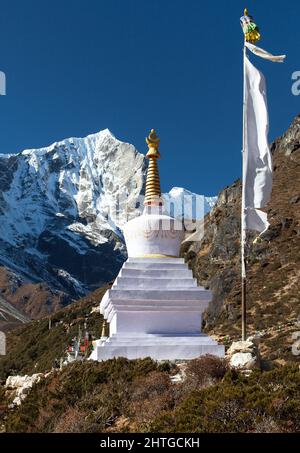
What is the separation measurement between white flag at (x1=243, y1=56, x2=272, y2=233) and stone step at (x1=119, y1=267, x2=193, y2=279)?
257cm

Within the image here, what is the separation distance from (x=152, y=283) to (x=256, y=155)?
14.1ft

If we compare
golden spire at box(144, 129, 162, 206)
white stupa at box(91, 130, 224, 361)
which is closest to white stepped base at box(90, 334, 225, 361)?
white stupa at box(91, 130, 224, 361)

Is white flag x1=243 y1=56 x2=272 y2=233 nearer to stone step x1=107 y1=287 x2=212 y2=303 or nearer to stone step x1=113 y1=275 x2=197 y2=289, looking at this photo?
stone step x1=107 y1=287 x2=212 y2=303

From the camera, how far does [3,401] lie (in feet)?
55.8

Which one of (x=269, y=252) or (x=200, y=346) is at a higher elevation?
(x=269, y=252)

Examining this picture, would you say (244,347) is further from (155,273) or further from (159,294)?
(155,273)

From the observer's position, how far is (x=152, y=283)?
688 inches

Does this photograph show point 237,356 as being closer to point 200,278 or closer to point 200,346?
point 200,346

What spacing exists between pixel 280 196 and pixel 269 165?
52.8 metres

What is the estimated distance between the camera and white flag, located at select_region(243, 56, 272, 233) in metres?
16.0

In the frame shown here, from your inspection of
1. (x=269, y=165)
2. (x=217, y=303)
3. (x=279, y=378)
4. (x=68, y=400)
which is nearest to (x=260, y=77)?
(x=269, y=165)

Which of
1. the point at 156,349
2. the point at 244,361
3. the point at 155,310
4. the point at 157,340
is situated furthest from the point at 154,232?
the point at 244,361
